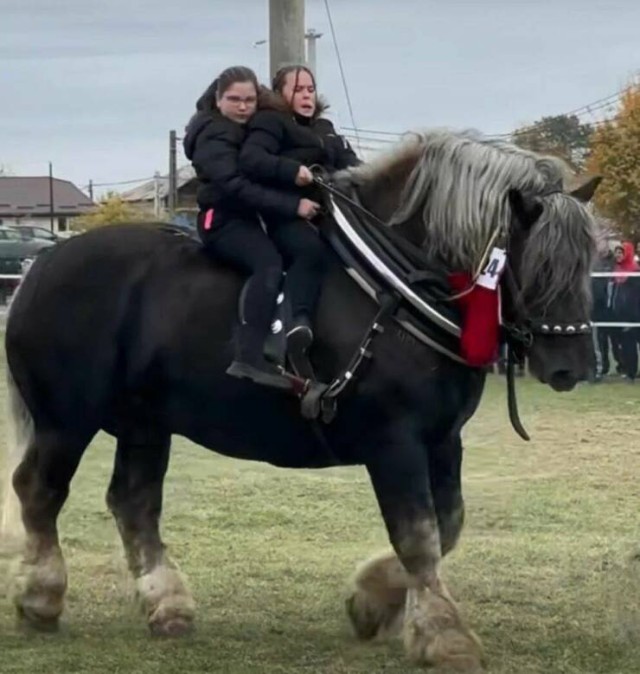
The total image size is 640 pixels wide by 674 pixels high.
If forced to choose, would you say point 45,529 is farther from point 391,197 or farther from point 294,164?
point 391,197

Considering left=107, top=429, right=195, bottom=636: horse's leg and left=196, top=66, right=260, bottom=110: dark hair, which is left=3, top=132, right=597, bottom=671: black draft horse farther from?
left=196, top=66, right=260, bottom=110: dark hair

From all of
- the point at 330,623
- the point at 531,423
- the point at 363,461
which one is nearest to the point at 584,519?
the point at 330,623

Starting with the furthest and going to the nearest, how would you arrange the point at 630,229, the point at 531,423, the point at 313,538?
1. the point at 630,229
2. the point at 531,423
3. the point at 313,538

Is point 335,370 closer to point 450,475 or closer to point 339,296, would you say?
point 339,296

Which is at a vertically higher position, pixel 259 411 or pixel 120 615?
pixel 259 411

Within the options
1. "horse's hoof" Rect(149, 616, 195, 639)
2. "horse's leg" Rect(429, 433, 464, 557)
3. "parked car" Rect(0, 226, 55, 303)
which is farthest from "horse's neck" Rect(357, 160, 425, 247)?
"parked car" Rect(0, 226, 55, 303)

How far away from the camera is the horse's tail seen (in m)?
6.60

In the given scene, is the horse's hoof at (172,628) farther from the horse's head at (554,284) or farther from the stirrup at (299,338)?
the horse's head at (554,284)

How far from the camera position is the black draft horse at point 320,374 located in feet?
17.8

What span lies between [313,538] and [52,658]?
2.78m

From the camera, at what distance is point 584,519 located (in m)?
8.74

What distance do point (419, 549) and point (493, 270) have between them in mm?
1062

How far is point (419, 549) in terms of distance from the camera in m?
5.46

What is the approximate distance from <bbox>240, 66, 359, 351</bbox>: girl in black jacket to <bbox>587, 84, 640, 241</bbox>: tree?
1354 inches
